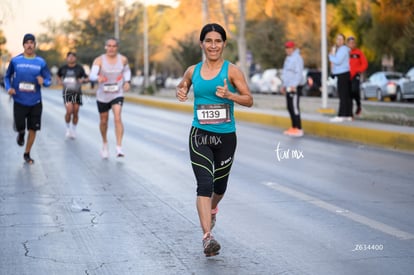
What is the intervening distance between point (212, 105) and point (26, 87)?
680 cm

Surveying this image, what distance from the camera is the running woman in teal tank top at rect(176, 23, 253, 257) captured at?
693 cm

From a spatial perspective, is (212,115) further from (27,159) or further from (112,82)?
(112,82)

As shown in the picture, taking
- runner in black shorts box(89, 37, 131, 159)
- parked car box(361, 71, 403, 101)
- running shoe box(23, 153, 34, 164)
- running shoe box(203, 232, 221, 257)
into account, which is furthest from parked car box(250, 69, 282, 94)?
running shoe box(203, 232, 221, 257)

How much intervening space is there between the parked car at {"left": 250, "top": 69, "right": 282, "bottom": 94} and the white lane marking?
41312 millimetres

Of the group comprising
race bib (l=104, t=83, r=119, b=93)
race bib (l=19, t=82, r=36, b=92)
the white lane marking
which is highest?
race bib (l=19, t=82, r=36, b=92)

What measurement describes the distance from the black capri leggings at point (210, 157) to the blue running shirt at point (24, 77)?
21.6 feet

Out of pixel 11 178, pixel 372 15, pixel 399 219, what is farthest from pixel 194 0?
pixel 399 219

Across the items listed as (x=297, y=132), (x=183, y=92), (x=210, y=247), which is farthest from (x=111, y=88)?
(x=210, y=247)

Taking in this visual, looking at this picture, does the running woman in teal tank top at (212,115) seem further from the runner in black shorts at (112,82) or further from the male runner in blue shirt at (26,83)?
the runner in black shorts at (112,82)

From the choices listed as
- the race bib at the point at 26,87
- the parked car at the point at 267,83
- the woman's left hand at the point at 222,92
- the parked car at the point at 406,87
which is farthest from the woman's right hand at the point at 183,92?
the parked car at the point at 267,83

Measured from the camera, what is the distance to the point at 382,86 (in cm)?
3928

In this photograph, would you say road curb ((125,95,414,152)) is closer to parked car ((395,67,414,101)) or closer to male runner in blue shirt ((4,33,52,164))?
male runner in blue shirt ((4,33,52,164))

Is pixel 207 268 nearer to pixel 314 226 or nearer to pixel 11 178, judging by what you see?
pixel 314 226

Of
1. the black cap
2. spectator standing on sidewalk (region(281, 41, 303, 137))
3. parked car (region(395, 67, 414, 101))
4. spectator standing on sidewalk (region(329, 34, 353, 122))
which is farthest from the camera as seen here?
parked car (region(395, 67, 414, 101))
